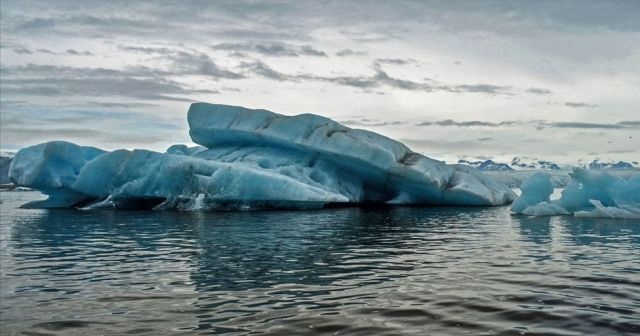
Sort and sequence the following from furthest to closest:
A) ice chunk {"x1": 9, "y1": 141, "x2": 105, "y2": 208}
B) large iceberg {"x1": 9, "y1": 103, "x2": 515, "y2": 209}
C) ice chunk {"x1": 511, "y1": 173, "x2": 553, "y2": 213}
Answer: ice chunk {"x1": 9, "y1": 141, "x2": 105, "y2": 208}
large iceberg {"x1": 9, "y1": 103, "x2": 515, "y2": 209}
ice chunk {"x1": 511, "y1": 173, "x2": 553, "y2": 213}

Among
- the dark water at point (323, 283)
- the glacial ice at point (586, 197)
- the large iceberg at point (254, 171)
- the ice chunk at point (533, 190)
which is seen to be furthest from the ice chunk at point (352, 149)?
the dark water at point (323, 283)

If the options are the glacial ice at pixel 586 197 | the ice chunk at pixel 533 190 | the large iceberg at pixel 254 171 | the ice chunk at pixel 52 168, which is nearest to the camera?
the glacial ice at pixel 586 197

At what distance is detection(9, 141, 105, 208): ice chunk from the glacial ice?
23470mm

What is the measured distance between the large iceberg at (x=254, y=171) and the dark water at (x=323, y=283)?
1034 cm

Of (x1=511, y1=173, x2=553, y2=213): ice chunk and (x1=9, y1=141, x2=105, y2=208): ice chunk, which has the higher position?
(x1=9, y1=141, x2=105, y2=208): ice chunk

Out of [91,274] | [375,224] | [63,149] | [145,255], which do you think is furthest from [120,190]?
[91,274]

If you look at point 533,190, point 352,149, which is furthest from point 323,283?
point 352,149

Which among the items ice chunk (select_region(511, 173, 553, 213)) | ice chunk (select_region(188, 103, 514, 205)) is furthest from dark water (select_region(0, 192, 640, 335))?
ice chunk (select_region(188, 103, 514, 205))

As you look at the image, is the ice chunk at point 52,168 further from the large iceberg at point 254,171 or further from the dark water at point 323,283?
the dark water at point 323,283

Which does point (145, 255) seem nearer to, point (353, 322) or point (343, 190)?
point (353, 322)

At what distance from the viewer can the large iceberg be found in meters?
26.4

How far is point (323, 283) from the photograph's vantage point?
8.20m

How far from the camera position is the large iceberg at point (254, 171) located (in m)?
26.4

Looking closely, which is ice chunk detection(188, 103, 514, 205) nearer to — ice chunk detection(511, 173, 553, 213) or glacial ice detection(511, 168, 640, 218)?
ice chunk detection(511, 173, 553, 213)
